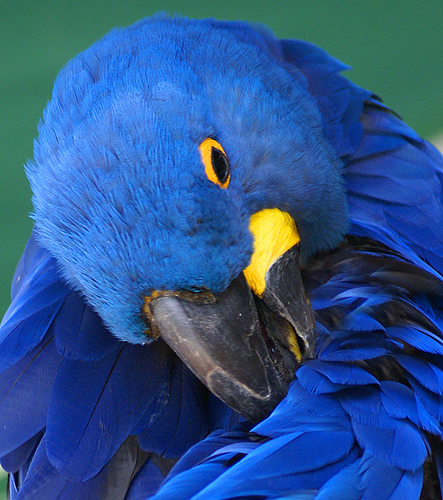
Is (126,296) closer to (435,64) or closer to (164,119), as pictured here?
(164,119)

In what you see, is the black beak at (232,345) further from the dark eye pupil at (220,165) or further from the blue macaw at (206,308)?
the dark eye pupil at (220,165)

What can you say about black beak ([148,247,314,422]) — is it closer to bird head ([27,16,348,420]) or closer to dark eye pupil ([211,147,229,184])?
bird head ([27,16,348,420])

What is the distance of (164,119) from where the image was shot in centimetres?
78

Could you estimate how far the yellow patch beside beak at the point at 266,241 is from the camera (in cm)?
82

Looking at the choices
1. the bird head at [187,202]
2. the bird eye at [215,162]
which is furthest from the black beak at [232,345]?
the bird eye at [215,162]

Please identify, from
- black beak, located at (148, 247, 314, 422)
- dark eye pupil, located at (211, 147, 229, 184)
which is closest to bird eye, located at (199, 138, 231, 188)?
dark eye pupil, located at (211, 147, 229, 184)

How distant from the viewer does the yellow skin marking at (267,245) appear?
82 cm

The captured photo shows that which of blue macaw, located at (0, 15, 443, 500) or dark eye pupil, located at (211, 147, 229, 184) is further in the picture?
dark eye pupil, located at (211, 147, 229, 184)

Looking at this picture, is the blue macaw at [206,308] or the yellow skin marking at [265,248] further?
the yellow skin marking at [265,248]

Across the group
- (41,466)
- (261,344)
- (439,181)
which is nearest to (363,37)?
(439,181)

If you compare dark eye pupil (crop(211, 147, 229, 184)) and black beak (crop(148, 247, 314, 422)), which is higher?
dark eye pupil (crop(211, 147, 229, 184))

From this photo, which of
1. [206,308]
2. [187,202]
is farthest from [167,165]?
[206,308]

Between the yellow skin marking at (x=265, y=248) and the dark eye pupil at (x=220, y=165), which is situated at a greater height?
the dark eye pupil at (x=220, y=165)

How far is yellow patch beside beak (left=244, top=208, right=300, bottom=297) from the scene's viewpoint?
2.68 ft
